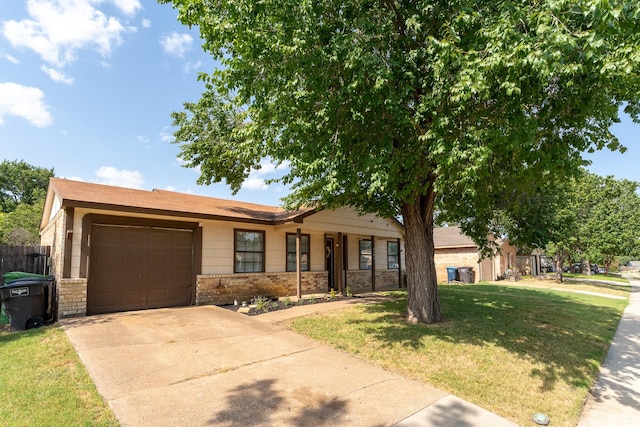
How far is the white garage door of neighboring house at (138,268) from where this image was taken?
346 inches

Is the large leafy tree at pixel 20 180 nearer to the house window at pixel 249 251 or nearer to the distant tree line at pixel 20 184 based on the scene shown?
the distant tree line at pixel 20 184

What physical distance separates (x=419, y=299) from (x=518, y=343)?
2137 mm

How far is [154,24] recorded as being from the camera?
912cm

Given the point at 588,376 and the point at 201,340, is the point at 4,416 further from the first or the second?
the point at 588,376

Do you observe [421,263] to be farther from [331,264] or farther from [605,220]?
[605,220]

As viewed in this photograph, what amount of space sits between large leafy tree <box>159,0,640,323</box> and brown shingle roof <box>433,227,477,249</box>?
66.8ft

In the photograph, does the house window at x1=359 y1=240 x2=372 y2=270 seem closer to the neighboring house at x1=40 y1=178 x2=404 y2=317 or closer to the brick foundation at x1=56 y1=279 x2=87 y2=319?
the neighboring house at x1=40 y1=178 x2=404 y2=317

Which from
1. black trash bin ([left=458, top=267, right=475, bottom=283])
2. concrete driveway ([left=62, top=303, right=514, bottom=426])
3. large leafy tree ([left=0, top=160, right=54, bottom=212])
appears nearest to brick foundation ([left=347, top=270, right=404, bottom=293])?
concrete driveway ([left=62, top=303, right=514, bottom=426])

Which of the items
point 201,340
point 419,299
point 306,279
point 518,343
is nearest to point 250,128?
point 201,340

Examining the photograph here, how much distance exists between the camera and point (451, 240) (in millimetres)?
27922

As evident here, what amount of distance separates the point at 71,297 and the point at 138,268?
64.0 inches

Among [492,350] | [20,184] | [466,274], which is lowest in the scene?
[492,350]

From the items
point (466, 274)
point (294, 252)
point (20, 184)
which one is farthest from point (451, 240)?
point (20, 184)

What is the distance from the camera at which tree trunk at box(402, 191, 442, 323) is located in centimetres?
805
